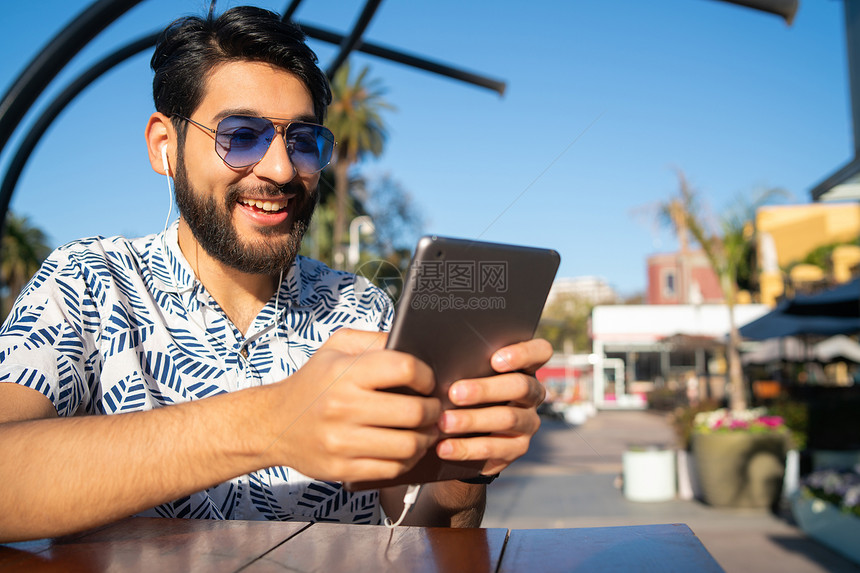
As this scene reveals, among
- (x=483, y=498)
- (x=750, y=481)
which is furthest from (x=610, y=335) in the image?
(x=483, y=498)

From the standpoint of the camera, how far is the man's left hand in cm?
108

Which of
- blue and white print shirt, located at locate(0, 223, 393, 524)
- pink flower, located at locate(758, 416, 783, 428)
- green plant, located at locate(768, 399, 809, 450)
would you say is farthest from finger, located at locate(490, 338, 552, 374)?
green plant, located at locate(768, 399, 809, 450)

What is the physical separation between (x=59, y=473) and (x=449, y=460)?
2.02 ft

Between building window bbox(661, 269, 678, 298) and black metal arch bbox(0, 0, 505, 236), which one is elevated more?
building window bbox(661, 269, 678, 298)

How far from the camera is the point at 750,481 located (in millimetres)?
7414

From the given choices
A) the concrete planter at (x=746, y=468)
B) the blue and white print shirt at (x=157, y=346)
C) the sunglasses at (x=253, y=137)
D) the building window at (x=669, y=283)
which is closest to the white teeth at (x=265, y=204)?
the sunglasses at (x=253, y=137)

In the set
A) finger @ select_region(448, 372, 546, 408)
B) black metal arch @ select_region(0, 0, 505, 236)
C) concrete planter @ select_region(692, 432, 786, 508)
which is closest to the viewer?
finger @ select_region(448, 372, 546, 408)

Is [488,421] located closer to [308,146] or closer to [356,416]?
[356,416]

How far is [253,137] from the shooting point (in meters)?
1.72

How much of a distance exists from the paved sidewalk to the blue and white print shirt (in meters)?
1.52

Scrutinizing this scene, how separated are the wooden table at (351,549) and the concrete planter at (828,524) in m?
5.40

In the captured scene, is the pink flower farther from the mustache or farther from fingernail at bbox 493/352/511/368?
fingernail at bbox 493/352/511/368

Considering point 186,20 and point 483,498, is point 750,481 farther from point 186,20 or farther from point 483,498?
point 186,20

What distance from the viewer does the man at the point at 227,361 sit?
3.18 ft
